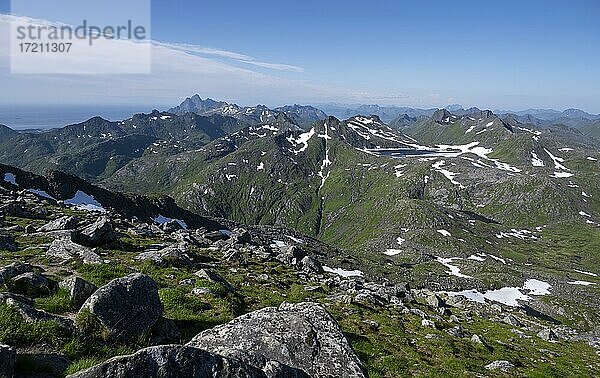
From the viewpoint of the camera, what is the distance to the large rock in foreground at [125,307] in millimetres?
12578

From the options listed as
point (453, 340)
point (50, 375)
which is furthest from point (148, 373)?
point (453, 340)

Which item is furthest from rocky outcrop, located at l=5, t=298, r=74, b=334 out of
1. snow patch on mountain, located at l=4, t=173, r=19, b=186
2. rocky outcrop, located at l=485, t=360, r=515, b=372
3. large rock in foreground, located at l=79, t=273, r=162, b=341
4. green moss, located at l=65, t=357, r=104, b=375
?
snow patch on mountain, located at l=4, t=173, r=19, b=186

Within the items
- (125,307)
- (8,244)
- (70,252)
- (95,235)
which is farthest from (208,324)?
(95,235)

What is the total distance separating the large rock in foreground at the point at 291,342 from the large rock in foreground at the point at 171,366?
6.85 feet

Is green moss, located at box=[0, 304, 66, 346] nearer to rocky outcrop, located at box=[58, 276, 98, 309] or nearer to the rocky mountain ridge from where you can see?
the rocky mountain ridge

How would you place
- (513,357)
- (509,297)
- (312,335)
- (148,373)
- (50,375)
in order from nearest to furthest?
(148,373) → (50,375) → (312,335) → (513,357) → (509,297)

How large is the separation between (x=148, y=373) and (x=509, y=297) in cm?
17338

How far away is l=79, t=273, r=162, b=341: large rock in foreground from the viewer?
1258 cm

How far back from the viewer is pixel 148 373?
7387mm

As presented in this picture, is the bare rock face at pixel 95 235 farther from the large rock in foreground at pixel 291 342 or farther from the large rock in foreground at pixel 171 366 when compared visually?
the large rock in foreground at pixel 171 366

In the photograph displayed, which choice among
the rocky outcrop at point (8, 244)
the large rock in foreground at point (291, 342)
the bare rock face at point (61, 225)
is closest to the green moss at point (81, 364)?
the large rock in foreground at point (291, 342)

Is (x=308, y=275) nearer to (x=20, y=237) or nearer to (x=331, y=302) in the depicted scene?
(x=331, y=302)

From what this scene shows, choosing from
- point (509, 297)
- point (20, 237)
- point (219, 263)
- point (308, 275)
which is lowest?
point (509, 297)

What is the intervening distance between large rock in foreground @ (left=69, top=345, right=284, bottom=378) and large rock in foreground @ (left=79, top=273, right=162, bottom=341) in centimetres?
595
